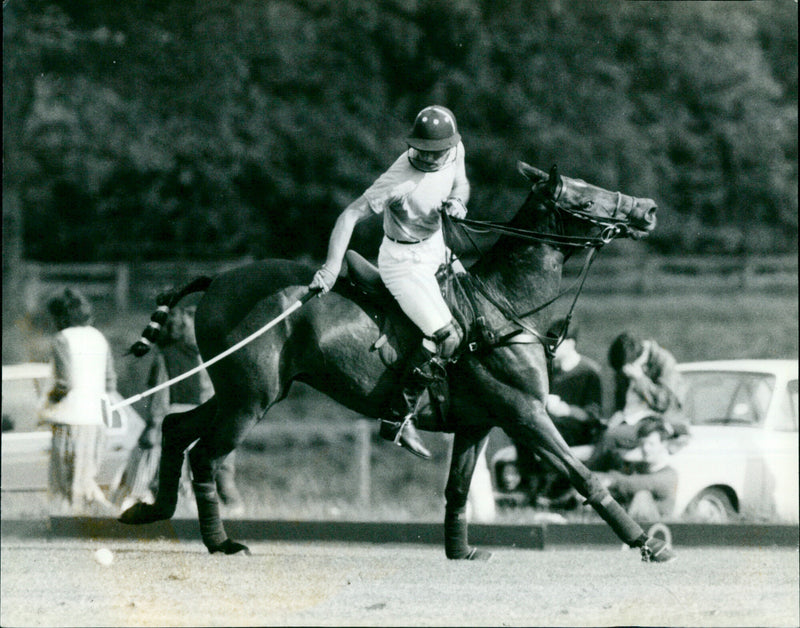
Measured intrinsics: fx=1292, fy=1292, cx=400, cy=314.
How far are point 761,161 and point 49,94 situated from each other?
10.6 m

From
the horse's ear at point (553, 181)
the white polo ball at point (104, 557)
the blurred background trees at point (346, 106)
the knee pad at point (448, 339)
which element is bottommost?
the white polo ball at point (104, 557)

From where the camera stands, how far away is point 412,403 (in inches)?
288

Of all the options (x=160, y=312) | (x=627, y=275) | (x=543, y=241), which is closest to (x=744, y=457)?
(x=543, y=241)

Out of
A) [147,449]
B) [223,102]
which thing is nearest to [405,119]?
[223,102]

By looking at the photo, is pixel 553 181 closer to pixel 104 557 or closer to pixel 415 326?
pixel 415 326

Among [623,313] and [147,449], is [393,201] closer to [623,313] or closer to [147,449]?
[147,449]

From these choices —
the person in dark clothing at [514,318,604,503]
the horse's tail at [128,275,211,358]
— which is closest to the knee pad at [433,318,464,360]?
the horse's tail at [128,275,211,358]

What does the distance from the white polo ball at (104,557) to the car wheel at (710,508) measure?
4680 mm

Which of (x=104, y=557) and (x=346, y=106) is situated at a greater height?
(x=346, y=106)

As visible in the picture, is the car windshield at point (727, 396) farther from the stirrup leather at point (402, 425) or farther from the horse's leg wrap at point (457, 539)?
the stirrup leather at point (402, 425)

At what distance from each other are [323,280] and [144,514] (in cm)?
190

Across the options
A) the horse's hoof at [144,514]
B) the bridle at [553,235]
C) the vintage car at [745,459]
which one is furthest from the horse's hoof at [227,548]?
the vintage car at [745,459]

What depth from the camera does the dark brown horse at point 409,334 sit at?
7312 millimetres

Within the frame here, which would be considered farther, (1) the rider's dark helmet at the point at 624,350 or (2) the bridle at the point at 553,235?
(1) the rider's dark helmet at the point at 624,350
